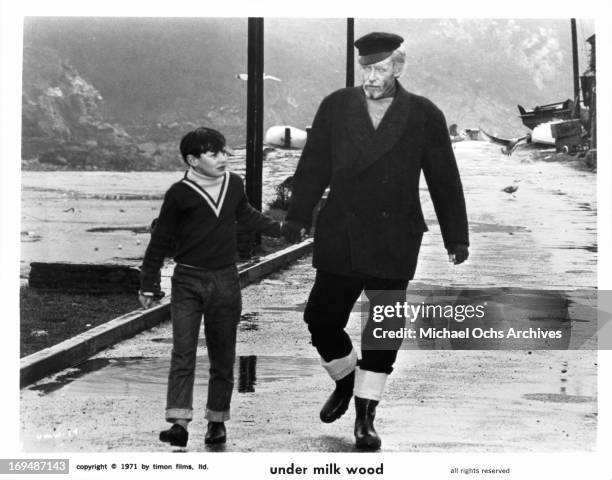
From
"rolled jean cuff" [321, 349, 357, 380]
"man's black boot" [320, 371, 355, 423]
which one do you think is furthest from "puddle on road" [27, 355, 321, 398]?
"rolled jean cuff" [321, 349, 357, 380]

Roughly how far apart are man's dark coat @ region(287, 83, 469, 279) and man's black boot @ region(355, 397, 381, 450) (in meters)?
0.63

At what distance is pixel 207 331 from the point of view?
6.70 m

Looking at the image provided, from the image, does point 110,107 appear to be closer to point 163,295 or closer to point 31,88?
point 31,88

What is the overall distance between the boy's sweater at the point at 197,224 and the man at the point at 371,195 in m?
0.44

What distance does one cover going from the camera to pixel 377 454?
6.77m

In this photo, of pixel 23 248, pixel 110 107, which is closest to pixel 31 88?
pixel 110 107

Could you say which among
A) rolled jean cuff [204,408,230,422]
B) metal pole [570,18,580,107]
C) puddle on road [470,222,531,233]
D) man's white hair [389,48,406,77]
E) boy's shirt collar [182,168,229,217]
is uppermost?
metal pole [570,18,580,107]

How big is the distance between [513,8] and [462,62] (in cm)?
387

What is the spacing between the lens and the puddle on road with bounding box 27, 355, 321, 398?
8117 mm

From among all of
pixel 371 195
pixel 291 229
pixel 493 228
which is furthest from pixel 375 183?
pixel 493 228

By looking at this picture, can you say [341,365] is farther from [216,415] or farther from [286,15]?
[286,15]

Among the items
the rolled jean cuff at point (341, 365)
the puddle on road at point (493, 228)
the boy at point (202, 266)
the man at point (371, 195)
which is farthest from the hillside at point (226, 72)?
the puddle on road at point (493, 228)
